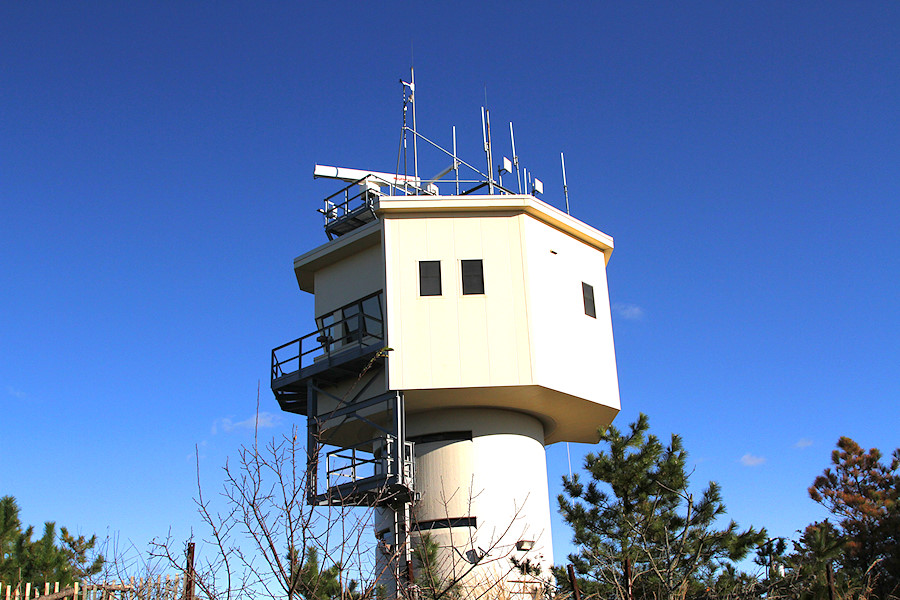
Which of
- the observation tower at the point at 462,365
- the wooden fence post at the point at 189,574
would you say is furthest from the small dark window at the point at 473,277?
the wooden fence post at the point at 189,574

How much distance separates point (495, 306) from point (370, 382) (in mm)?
3404

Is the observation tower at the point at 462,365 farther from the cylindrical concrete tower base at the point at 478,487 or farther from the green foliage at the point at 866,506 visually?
the green foliage at the point at 866,506

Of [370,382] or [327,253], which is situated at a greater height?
[327,253]

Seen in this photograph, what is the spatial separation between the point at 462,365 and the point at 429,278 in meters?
2.24

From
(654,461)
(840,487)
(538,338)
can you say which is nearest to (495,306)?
(538,338)

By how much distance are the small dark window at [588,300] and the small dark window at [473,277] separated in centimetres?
293

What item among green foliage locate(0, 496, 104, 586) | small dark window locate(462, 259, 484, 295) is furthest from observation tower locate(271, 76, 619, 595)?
green foliage locate(0, 496, 104, 586)

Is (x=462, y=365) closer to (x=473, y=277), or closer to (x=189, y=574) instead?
(x=473, y=277)

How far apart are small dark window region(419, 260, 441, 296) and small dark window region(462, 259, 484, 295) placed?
1.96ft

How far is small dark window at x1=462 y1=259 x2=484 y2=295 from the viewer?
66.4ft

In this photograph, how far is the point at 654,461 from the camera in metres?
17.2

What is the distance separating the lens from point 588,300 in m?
21.9

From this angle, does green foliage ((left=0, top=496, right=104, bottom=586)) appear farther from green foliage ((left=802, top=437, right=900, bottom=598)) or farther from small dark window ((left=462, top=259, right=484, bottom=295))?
green foliage ((left=802, top=437, right=900, bottom=598))

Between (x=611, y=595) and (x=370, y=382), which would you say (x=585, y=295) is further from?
(x=611, y=595)
